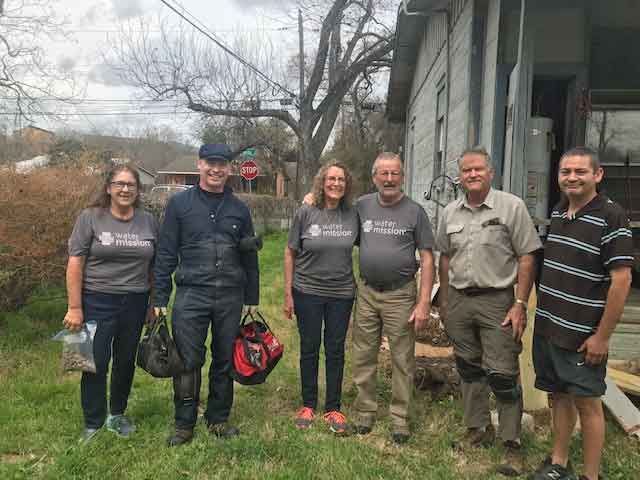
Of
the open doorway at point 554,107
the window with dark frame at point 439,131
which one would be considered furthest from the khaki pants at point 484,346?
the window with dark frame at point 439,131

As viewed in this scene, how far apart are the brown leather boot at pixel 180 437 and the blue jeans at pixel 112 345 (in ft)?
1.58

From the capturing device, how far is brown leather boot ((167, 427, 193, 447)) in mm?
3375

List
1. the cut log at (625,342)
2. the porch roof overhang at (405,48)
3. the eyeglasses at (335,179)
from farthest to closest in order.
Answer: the porch roof overhang at (405,48) < the cut log at (625,342) < the eyeglasses at (335,179)

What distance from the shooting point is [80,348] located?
3.26 m

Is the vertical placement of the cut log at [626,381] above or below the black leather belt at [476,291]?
below

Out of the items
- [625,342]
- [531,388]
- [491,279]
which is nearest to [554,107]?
[625,342]

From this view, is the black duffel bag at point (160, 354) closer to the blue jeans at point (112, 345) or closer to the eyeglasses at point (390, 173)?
the blue jeans at point (112, 345)

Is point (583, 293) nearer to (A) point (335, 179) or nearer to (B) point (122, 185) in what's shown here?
(A) point (335, 179)

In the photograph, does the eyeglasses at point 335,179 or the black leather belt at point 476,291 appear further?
the eyeglasses at point 335,179

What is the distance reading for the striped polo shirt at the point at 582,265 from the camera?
258cm

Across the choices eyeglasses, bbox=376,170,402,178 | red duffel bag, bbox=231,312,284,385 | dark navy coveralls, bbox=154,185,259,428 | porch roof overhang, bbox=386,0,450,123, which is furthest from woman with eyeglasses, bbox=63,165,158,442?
porch roof overhang, bbox=386,0,450,123

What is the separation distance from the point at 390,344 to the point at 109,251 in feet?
→ 6.41

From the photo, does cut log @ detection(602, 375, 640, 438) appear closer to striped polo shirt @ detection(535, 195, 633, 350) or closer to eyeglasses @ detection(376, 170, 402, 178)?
striped polo shirt @ detection(535, 195, 633, 350)

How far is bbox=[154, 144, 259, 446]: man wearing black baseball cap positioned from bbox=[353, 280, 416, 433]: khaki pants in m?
0.87
